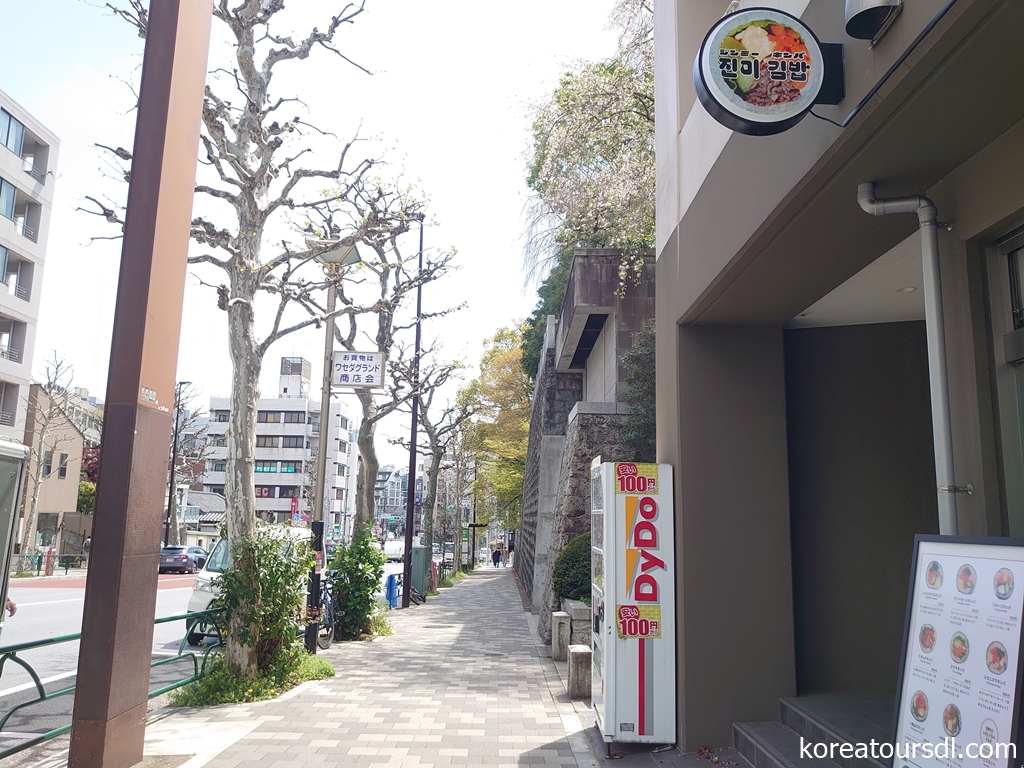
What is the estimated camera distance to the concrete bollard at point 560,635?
10.9 m

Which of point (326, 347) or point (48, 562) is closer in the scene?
point (326, 347)

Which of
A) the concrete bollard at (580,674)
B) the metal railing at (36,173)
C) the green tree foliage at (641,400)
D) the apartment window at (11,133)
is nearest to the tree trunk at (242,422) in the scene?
the concrete bollard at (580,674)

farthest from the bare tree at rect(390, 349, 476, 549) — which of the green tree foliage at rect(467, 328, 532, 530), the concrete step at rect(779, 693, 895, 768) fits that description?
the concrete step at rect(779, 693, 895, 768)

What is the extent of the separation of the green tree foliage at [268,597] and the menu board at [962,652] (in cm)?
664

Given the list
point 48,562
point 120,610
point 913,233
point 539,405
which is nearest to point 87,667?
point 120,610

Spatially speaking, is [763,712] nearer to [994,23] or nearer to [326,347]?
[994,23]

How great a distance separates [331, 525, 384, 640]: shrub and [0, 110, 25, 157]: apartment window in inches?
1232

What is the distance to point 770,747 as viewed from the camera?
5.57 metres

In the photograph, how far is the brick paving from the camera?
6.25 metres

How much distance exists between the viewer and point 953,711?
319 centimetres

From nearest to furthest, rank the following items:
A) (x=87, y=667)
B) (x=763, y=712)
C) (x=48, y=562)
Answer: (x=87, y=667), (x=763, y=712), (x=48, y=562)

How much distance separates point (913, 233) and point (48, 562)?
3308 centimetres

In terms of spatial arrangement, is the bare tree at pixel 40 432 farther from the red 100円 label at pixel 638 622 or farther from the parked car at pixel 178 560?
the red 100円 label at pixel 638 622

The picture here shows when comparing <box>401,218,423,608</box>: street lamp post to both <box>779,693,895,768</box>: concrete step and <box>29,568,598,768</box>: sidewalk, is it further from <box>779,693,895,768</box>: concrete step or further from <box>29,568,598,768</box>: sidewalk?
<box>779,693,895,768</box>: concrete step
